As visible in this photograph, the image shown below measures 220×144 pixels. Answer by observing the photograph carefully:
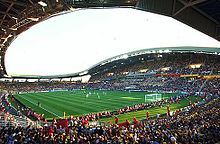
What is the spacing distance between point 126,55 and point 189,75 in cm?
2748

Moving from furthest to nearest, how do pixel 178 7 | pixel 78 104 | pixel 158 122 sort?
pixel 78 104, pixel 158 122, pixel 178 7

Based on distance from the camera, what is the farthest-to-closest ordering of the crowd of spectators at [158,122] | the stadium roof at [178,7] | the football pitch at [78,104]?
the football pitch at [78,104] < the crowd of spectators at [158,122] < the stadium roof at [178,7]

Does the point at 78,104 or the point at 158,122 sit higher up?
the point at 158,122

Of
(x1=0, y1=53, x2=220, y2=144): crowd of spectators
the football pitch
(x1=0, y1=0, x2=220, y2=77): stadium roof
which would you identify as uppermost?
(x1=0, y1=0, x2=220, y2=77): stadium roof

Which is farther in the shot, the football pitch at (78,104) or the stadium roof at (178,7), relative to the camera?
the football pitch at (78,104)

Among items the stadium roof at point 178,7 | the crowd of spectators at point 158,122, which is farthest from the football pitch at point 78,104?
the stadium roof at point 178,7

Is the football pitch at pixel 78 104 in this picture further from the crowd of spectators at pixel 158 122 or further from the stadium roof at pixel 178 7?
the stadium roof at pixel 178 7

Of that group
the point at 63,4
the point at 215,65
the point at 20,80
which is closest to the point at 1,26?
the point at 63,4

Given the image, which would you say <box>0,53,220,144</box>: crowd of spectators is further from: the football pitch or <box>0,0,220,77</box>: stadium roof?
<box>0,0,220,77</box>: stadium roof

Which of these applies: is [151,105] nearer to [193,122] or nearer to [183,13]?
[193,122]

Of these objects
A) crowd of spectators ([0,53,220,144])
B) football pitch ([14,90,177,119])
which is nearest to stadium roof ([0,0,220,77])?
crowd of spectators ([0,53,220,144])

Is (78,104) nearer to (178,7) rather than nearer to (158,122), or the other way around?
(158,122)

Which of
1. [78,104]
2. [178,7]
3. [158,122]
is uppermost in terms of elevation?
[178,7]

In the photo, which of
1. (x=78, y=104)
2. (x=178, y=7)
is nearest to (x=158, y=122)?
(x=178, y=7)
